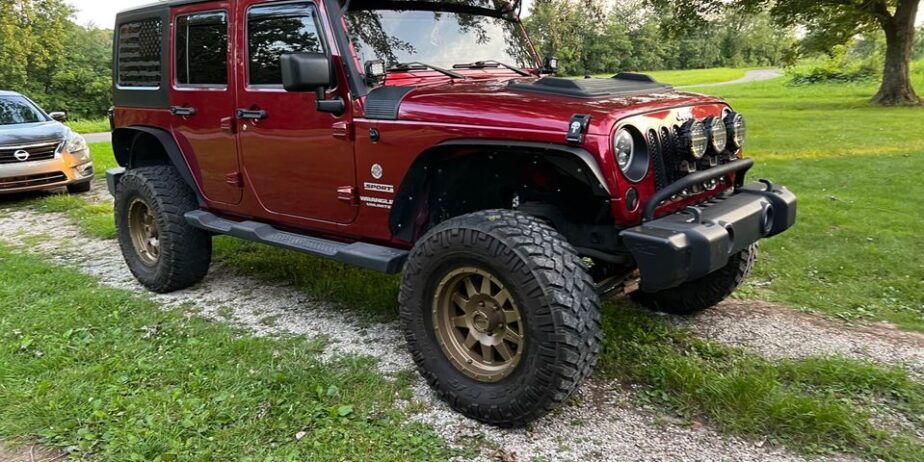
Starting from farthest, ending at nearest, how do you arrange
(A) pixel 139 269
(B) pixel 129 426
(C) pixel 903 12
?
(C) pixel 903 12, (A) pixel 139 269, (B) pixel 129 426

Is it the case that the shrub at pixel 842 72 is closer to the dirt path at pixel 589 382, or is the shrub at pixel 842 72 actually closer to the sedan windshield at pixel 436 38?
the sedan windshield at pixel 436 38

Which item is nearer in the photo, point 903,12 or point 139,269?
point 139,269

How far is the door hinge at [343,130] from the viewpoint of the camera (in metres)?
3.69

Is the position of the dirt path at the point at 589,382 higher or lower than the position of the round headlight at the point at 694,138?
lower

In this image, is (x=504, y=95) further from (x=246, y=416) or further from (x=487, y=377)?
(x=246, y=416)

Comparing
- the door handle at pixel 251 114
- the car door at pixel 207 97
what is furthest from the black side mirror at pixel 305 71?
the car door at pixel 207 97

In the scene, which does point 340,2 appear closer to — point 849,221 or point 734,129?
point 734,129

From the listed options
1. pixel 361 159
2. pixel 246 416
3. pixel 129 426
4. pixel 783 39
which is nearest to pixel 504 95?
pixel 361 159

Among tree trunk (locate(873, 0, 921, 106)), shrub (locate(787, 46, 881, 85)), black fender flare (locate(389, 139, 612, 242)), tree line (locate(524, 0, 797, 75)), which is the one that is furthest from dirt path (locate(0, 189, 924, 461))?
shrub (locate(787, 46, 881, 85))

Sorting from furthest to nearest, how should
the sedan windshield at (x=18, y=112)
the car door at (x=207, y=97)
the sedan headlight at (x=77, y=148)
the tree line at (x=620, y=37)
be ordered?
the tree line at (x=620, y=37) < the sedan windshield at (x=18, y=112) < the sedan headlight at (x=77, y=148) < the car door at (x=207, y=97)

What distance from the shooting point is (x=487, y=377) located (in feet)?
10.5

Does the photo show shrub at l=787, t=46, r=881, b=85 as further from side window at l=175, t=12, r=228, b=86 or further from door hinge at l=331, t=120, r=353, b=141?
door hinge at l=331, t=120, r=353, b=141

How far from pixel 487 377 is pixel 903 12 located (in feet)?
75.6

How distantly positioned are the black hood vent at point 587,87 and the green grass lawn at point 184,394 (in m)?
1.68
